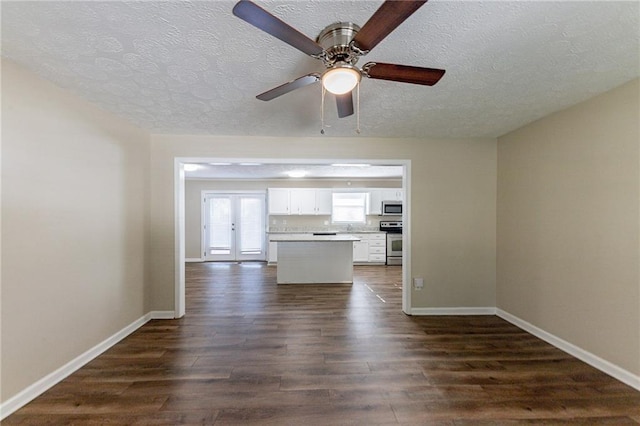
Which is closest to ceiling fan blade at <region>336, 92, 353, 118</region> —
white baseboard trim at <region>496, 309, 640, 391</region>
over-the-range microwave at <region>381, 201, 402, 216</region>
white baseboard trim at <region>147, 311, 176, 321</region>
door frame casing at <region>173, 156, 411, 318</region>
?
door frame casing at <region>173, 156, 411, 318</region>

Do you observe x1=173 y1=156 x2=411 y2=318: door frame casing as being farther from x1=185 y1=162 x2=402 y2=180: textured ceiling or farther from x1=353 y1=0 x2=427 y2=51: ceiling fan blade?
x1=353 y1=0 x2=427 y2=51: ceiling fan blade

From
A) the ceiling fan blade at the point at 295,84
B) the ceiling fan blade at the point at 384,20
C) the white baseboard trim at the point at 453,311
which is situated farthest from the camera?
the white baseboard trim at the point at 453,311

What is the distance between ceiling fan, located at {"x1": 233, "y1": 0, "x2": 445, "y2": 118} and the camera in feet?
3.31

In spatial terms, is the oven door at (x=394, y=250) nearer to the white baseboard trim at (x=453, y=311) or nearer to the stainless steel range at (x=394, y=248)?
the stainless steel range at (x=394, y=248)

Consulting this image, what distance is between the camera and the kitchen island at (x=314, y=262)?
4.87 meters

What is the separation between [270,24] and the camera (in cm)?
107

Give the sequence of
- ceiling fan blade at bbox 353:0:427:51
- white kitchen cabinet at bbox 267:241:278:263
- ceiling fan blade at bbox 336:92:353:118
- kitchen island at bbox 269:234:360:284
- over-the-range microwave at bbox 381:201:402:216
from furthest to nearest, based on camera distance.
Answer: over-the-range microwave at bbox 381:201:402:216
white kitchen cabinet at bbox 267:241:278:263
kitchen island at bbox 269:234:360:284
ceiling fan blade at bbox 336:92:353:118
ceiling fan blade at bbox 353:0:427:51

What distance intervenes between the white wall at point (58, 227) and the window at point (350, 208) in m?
4.87

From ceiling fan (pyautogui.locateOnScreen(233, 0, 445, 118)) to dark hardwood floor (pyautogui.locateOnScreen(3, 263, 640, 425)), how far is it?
6.71ft

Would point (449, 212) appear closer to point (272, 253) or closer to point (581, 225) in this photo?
point (581, 225)

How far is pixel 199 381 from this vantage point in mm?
1988

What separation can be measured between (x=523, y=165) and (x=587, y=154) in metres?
0.67

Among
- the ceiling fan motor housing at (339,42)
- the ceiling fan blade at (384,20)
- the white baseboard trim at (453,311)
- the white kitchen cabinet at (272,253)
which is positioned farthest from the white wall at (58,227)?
the white kitchen cabinet at (272,253)

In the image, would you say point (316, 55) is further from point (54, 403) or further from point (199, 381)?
point (54, 403)
